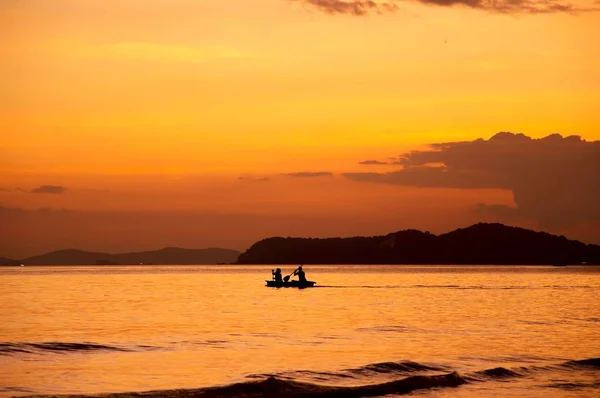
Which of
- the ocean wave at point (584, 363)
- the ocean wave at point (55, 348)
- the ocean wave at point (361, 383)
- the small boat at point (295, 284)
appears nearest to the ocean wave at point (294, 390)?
the ocean wave at point (361, 383)

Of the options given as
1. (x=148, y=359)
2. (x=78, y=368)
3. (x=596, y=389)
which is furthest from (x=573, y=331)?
(x=78, y=368)

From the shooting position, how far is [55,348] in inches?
1626

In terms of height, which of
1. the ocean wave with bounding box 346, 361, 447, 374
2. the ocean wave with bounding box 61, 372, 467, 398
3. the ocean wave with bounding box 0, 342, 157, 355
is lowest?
the ocean wave with bounding box 61, 372, 467, 398

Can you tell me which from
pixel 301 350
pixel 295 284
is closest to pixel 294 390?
pixel 301 350

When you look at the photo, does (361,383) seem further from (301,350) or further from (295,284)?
(295,284)

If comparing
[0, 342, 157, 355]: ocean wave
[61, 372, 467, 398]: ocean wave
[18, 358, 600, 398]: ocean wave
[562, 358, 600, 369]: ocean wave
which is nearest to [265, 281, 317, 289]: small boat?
[0, 342, 157, 355]: ocean wave

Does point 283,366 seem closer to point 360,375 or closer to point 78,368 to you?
point 360,375

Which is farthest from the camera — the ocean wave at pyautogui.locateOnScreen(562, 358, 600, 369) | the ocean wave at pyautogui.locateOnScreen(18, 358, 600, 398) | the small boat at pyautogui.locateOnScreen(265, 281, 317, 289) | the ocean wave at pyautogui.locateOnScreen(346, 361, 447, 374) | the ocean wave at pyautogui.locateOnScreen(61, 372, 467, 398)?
the small boat at pyautogui.locateOnScreen(265, 281, 317, 289)

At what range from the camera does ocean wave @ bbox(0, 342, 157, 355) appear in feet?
132

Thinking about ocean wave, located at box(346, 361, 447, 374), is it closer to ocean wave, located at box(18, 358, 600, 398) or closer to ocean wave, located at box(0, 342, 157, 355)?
ocean wave, located at box(18, 358, 600, 398)

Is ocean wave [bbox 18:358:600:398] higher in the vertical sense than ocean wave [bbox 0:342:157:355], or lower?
lower

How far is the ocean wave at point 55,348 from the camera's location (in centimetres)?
4038

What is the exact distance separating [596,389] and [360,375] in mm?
8831

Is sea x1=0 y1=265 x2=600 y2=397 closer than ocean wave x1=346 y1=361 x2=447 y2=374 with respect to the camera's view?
Yes
